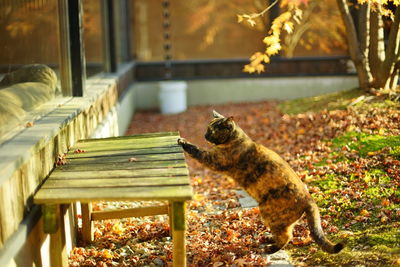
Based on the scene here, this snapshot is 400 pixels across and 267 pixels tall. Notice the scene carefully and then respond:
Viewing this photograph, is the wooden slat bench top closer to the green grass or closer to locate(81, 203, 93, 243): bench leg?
locate(81, 203, 93, 243): bench leg

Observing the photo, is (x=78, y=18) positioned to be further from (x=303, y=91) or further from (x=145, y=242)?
(x=303, y=91)

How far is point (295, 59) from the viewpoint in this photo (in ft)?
45.6

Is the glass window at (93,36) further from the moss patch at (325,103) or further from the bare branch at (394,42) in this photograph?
the bare branch at (394,42)

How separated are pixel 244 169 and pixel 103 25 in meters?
6.95

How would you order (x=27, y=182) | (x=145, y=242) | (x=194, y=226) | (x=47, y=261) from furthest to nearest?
(x=194, y=226), (x=145, y=242), (x=47, y=261), (x=27, y=182)

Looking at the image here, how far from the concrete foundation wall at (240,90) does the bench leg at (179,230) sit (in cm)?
1044

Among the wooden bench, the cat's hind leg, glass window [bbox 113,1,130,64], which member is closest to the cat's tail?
the cat's hind leg

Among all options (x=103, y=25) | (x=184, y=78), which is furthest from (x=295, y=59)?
(x=103, y=25)

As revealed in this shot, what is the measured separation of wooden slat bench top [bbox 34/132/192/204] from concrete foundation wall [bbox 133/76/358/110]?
894cm

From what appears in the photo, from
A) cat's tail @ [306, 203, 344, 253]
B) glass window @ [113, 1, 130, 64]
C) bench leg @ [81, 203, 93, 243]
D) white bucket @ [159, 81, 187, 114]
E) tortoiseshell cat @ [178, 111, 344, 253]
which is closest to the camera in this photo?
cat's tail @ [306, 203, 344, 253]

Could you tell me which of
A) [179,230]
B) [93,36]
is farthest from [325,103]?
[179,230]

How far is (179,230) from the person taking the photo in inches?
136

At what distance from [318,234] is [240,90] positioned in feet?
33.7

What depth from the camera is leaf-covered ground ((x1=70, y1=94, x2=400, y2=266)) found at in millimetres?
4248
